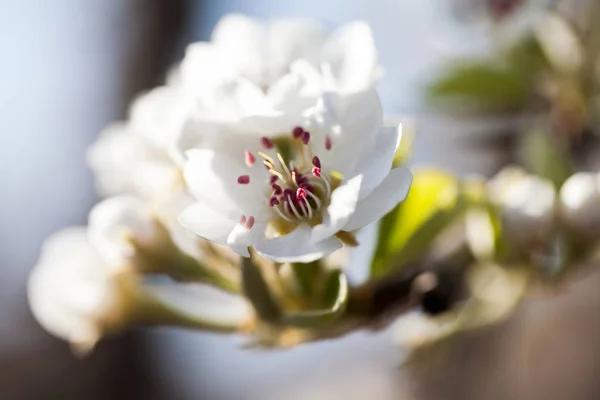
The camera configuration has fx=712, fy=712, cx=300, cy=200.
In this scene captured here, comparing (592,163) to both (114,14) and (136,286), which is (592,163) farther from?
(114,14)


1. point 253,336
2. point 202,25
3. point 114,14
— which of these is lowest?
point 253,336

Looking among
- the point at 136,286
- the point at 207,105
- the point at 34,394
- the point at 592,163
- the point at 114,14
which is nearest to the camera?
the point at 207,105

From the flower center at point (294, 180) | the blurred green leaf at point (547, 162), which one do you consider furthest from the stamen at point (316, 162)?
the blurred green leaf at point (547, 162)

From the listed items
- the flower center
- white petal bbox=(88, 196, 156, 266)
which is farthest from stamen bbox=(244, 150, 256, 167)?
white petal bbox=(88, 196, 156, 266)

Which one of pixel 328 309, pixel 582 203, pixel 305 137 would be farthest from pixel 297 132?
pixel 582 203

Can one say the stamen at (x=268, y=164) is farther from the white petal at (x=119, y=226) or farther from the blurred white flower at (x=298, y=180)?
the white petal at (x=119, y=226)

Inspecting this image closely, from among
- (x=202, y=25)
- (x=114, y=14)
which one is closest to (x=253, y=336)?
(x=202, y=25)

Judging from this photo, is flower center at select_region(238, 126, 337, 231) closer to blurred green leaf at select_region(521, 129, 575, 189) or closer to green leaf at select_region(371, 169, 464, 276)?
green leaf at select_region(371, 169, 464, 276)
